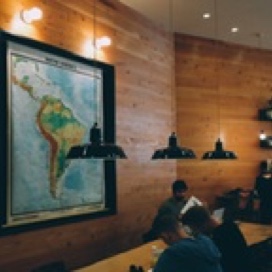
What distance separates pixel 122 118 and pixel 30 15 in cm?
204

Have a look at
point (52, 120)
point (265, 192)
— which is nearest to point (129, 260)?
point (52, 120)

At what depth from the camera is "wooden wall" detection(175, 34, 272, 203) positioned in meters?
7.75

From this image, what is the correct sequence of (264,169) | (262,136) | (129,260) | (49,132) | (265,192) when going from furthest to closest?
(262,136), (264,169), (265,192), (49,132), (129,260)

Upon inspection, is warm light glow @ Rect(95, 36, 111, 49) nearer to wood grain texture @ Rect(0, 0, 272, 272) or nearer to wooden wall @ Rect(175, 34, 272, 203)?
Result: wood grain texture @ Rect(0, 0, 272, 272)

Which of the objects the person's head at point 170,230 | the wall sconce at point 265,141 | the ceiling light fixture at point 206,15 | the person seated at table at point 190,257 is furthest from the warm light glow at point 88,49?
the wall sconce at point 265,141

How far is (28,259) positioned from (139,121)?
273 cm

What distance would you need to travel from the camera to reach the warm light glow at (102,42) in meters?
5.74

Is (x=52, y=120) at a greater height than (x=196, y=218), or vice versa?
(x=52, y=120)

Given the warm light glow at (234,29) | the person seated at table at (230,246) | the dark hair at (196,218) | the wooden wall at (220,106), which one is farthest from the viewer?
the wooden wall at (220,106)

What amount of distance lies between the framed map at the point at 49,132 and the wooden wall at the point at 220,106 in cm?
226

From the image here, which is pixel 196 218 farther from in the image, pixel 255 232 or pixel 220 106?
pixel 220 106

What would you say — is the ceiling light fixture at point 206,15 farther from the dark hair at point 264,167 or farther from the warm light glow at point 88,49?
the dark hair at point 264,167

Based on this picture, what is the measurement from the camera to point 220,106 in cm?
826

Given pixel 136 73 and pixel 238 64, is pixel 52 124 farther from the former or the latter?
pixel 238 64
